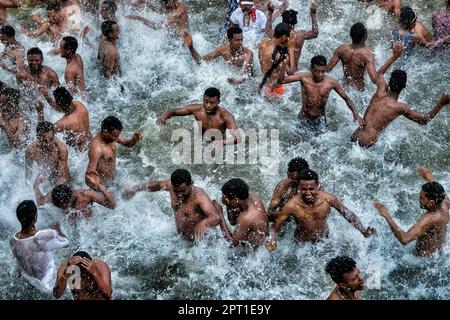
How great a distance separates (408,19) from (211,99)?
327 cm

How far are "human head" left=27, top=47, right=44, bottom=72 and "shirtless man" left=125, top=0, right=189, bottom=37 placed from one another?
2.04m

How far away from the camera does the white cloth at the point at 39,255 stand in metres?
5.61

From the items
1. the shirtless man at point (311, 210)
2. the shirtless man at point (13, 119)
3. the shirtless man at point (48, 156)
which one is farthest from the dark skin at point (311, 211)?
the shirtless man at point (13, 119)

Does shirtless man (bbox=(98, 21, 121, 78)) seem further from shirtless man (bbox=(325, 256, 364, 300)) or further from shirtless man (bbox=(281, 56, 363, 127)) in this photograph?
shirtless man (bbox=(325, 256, 364, 300))

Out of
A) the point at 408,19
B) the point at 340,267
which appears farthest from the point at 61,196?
the point at 408,19

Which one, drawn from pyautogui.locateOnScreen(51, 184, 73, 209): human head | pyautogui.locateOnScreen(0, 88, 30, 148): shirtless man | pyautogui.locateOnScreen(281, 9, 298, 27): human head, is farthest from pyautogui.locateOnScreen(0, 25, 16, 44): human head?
pyautogui.locateOnScreen(281, 9, 298, 27): human head

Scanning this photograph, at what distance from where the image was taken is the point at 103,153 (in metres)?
6.60

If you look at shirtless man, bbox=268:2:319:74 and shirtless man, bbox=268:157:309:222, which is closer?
shirtless man, bbox=268:157:309:222

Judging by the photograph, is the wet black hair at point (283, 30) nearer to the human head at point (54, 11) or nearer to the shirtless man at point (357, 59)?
the shirtless man at point (357, 59)

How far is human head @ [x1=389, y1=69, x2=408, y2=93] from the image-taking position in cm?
671

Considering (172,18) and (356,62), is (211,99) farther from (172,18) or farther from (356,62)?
(172,18)

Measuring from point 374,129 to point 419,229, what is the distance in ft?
6.45

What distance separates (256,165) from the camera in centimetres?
784

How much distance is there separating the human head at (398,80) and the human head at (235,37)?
2213 mm
